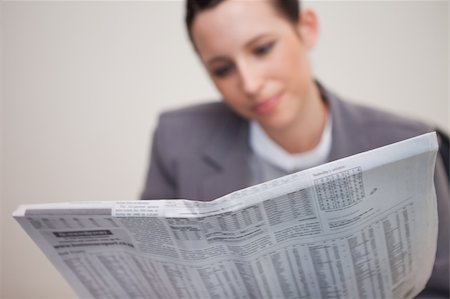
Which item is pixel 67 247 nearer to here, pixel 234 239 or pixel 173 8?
pixel 234 239

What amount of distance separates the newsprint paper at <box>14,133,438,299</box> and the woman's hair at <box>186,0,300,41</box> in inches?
14.6

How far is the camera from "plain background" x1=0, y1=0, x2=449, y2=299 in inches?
37.1

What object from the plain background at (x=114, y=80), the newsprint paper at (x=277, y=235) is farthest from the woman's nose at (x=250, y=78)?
the plain background at (x=114, y=80)

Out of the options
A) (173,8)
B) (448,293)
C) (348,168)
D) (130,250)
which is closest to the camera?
(348,168)

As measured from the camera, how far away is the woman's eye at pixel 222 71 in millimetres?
598

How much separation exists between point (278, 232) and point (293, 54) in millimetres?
362

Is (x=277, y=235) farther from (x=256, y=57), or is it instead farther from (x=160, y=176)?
(x=160, y=176)

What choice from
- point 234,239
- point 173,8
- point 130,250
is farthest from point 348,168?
point 173,8

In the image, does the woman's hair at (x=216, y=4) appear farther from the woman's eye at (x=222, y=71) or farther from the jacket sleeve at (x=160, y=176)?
the jacket sleeve at (x=160, y=176)

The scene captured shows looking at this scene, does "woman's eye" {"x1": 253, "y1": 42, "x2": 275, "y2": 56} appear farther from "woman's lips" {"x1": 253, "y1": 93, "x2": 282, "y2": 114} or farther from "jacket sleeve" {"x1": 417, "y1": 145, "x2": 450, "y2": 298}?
"jacket sleeve" {"x1": 417, "y1": 145, "x2": 450, "y2": 298}

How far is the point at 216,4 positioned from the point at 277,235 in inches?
15.3

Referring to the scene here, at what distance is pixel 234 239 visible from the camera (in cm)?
35

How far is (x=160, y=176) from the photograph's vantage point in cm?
81

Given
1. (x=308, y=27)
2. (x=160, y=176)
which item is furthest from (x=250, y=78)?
(x=160, y=176)
